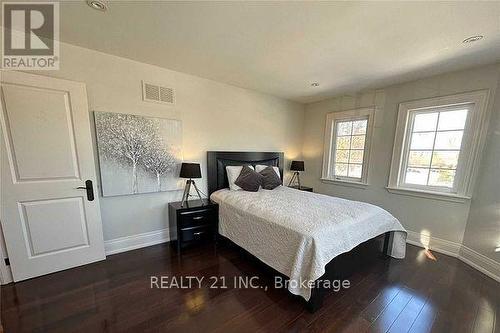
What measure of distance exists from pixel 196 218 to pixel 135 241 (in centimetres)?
90

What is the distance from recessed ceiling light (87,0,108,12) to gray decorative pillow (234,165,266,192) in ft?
7.82

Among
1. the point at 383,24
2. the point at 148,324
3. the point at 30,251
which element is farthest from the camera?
the point at 30,251

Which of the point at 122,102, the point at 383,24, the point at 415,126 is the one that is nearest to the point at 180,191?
the point at 122,102

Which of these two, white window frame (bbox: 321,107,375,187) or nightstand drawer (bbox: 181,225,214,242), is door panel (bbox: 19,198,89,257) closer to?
nightstand drawer (bbox: 181,225,214,242)

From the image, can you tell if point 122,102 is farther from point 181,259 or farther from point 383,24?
point 383,24

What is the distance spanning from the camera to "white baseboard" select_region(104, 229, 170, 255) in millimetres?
2443

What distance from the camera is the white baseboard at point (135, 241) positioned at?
244cm

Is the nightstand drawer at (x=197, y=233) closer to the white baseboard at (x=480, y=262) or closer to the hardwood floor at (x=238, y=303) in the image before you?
the hardwood floor at (x=238, y=303)

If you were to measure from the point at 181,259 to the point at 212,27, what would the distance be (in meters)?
2.58

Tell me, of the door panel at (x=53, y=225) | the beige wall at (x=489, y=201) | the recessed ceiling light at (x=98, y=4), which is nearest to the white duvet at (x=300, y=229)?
the beige wall at (x=489, y=201)

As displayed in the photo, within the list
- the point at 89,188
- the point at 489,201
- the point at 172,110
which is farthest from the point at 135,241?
A: the point at 489,201

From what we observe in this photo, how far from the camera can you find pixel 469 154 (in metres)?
2.41

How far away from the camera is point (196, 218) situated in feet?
8.49

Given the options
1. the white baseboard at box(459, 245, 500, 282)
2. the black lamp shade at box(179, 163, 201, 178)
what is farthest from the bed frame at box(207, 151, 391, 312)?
the white baseboard at box(459, 245, 500, 282)
